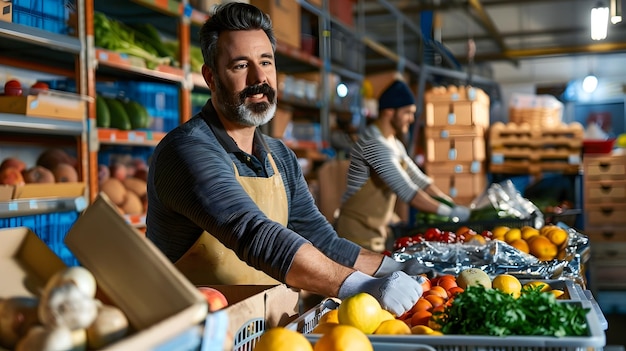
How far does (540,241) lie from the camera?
3000mm

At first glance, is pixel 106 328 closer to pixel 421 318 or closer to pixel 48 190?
pixel 421 318

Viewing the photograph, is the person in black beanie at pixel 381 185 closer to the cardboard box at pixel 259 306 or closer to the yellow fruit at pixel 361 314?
the cardboard box at pixel 259 306

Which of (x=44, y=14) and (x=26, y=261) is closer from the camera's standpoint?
(x=26, y=261)

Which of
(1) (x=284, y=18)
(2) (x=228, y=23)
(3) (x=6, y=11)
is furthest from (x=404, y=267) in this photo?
(1) (x=284, y=18)

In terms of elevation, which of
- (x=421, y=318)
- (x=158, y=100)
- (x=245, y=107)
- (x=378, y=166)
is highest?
(x=158, y=100)

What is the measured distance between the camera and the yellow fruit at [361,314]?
1558 millimetres

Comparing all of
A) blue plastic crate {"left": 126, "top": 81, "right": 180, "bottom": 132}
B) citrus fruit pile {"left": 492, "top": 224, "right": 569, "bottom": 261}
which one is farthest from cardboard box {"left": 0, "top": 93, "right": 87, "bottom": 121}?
citrus fruit pile {"left": 492, "top": 224, "right": 569, "bottom": 261}

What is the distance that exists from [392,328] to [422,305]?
279 mm

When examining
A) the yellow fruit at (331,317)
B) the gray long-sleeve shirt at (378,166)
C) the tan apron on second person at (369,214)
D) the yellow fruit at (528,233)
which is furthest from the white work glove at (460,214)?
the yellow fruit at (331,317)

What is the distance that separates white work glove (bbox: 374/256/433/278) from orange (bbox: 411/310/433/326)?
2.21ft

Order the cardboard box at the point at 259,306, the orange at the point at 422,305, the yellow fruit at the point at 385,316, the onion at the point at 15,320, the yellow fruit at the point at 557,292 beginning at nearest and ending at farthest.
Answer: the onion at the point at 15,320, the cardboard box at the point at 259,306, the yellow fruit at the point at 385,316, the orange at the point at 422,305, the yellow fruit at the point at 557,292

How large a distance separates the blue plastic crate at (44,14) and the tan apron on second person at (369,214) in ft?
7.49

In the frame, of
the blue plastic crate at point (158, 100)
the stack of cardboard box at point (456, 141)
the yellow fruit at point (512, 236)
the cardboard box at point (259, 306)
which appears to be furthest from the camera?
the stack of cardboard box at point (456, 141)

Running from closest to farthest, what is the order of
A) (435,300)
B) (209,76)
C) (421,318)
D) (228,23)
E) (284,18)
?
(421,318), (435,300), (228,23), (209,76), (284,18)
